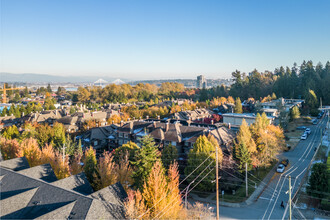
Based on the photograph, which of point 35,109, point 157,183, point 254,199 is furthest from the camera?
point 35,109

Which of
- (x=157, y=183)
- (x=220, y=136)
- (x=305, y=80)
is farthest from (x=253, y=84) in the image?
(x=157, y=183)

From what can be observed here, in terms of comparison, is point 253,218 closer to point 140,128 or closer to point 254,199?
point 254,199

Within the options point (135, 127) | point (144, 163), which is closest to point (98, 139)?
point (135, 127)

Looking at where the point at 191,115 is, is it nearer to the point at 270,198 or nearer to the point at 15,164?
the point at 270,198

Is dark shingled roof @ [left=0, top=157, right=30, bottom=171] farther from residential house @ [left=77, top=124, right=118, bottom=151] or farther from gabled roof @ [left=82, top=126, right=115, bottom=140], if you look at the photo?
gabled roof @ [left=82, top=126, right=115, bottom=140]

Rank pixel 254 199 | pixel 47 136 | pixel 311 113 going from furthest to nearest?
pixel 311 113, pixel 47 136, pixel 254 199

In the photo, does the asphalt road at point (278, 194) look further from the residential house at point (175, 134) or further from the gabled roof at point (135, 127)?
the gabled roof at point (135, 127)
